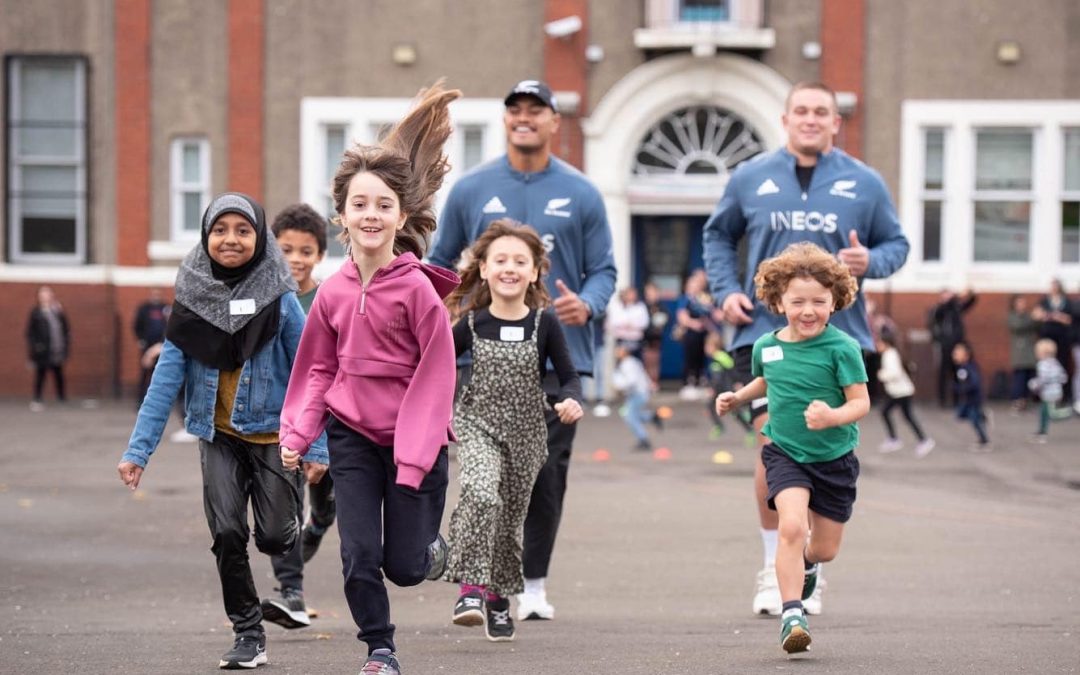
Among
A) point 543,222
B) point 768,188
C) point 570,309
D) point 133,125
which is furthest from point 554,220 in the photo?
point 133,125

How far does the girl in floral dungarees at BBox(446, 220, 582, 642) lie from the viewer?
23.6 feet

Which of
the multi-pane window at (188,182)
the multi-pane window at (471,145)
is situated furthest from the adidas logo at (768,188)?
the multi-pane window at (188,182)

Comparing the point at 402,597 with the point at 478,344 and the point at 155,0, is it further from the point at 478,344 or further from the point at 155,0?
the point at 155,0

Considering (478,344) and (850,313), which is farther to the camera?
(850,313)

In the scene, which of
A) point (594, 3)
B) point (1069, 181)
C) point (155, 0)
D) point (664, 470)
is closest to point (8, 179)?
point (155, 0)

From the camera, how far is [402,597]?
8.95 meters

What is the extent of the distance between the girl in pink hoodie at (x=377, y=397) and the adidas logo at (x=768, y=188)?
243 cm

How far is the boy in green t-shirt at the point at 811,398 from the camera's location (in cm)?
679

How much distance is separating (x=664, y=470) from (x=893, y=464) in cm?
229

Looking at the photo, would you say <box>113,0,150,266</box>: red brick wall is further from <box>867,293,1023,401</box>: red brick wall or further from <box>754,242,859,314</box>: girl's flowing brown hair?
<box>754,242,859,314</box>: girl's flowing brown hair

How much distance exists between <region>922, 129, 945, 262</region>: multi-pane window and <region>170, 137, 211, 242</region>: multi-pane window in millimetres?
9940

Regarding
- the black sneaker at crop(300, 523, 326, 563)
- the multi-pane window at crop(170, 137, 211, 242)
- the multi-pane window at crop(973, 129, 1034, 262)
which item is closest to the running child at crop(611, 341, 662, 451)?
the multi-pane window at crop(973, 129, 1034, 262)

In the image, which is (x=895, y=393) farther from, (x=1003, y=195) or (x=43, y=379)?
(x=43, y=379)

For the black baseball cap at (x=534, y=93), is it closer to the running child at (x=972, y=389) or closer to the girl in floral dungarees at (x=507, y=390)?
the girl in floral dungarees at (x=507, y=390)
